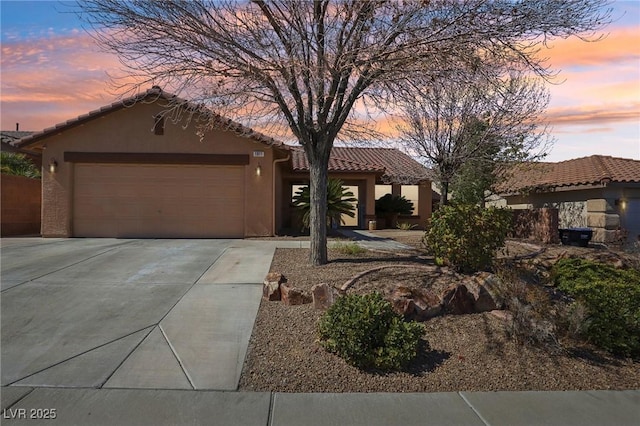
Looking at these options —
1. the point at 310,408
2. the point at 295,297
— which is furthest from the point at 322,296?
the point at 310,408

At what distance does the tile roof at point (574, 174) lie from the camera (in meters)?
16.9

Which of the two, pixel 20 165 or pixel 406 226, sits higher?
pixel 20 165

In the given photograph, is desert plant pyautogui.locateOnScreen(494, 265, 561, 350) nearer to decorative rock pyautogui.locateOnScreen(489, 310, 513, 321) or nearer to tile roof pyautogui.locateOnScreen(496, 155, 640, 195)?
decorative rock pyautogui.locateOnScreen(489, 310, 513, 321)

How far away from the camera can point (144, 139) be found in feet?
49.2

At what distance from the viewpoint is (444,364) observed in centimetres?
526

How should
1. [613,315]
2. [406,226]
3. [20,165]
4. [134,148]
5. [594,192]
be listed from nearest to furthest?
[613,315] → [134,148] → [594,192] → [20,165] → [406,226]

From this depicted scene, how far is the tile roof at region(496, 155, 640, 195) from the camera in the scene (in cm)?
A: 1689

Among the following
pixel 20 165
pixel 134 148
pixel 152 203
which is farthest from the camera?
pixel 20 165

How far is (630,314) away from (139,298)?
23.0 ft

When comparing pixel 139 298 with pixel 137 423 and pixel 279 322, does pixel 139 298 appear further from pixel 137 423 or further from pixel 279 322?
pixel 137 423

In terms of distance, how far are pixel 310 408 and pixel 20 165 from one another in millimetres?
21543

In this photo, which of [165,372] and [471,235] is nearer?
[165,372]

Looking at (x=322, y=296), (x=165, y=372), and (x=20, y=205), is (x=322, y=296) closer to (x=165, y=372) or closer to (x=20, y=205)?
(x=165, y=372)

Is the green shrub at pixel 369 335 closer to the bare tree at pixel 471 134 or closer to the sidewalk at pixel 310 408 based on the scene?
the sidewalk at pixel 310 408
